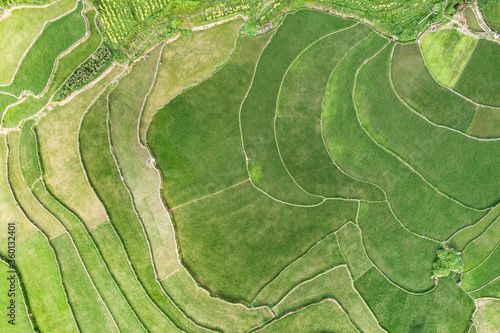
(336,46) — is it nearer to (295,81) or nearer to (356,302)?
(295,81)

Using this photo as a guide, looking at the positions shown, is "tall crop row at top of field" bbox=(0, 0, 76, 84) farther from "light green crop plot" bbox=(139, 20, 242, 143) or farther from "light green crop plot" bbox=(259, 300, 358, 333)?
"light green crop plot" bbox=(259, 300, 358, 333)

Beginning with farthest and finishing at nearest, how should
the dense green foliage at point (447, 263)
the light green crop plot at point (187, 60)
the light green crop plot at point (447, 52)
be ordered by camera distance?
the light green crop plot at point (447, 52), the dense green foliage at point (447, 263), the light green crop plot at point (187, 60)

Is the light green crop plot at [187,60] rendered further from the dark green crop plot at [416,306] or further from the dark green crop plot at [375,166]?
the dark green crop plot at [416,306]

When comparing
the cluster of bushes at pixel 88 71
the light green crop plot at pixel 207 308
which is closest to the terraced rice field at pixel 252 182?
the light green crop plot at pixel 207 308

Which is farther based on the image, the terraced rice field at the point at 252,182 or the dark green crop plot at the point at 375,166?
the dark green crop plot at the point at 375,166

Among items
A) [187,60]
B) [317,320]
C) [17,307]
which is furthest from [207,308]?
[187,60]

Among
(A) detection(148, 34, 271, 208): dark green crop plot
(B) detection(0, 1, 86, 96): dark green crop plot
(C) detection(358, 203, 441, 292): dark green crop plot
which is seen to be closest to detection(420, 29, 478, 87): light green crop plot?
(C) detection(358, 203, 441, 292): dark green crop plot

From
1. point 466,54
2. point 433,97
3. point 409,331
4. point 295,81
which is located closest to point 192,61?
point 295,81
